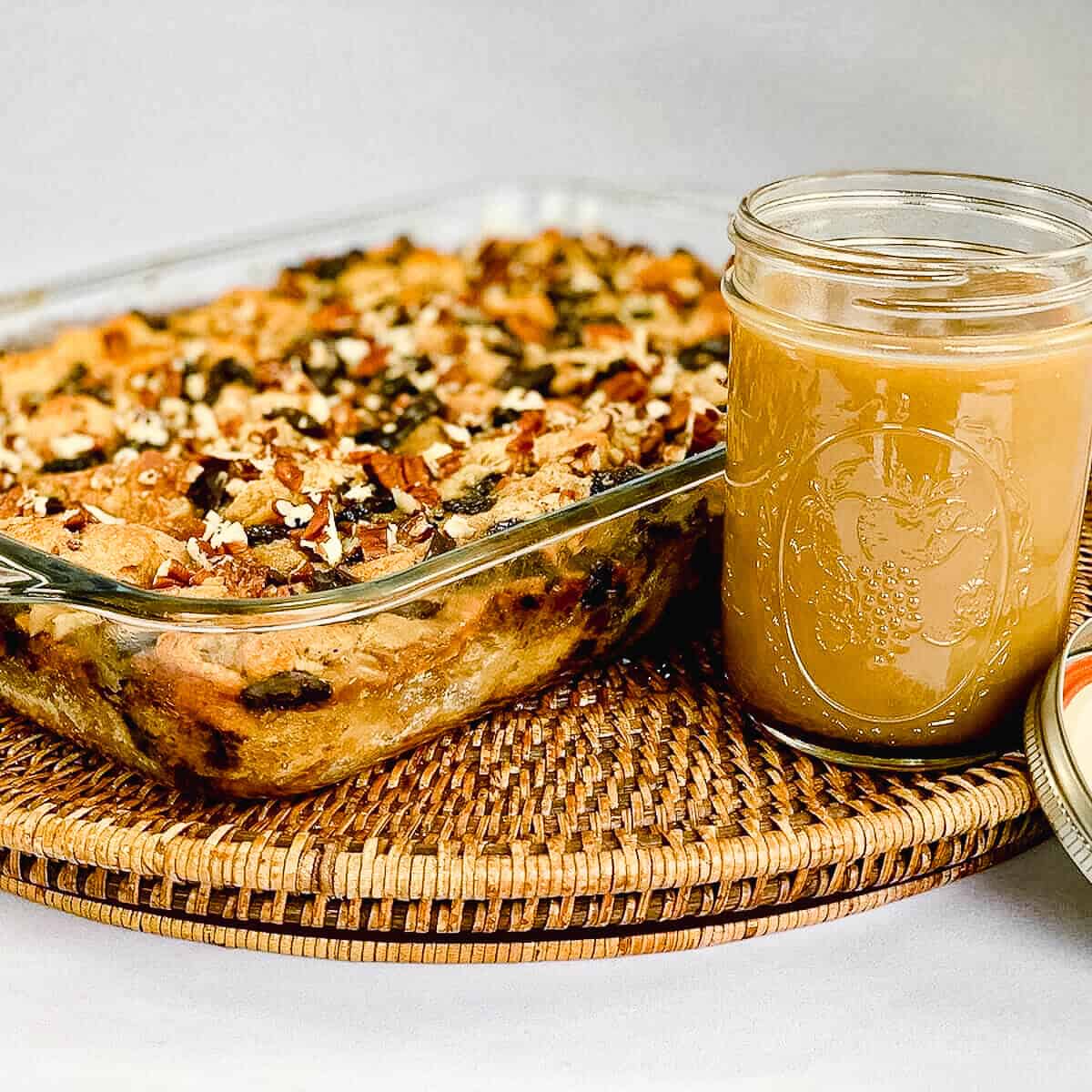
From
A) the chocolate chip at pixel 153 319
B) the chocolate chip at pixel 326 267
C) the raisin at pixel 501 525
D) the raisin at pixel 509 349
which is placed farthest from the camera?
the chocolate chip at pixel 326 267

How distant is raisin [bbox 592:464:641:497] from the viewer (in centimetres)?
162

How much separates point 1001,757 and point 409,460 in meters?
0.72

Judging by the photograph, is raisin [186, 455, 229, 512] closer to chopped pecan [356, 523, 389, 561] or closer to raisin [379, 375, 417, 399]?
chopped pecan [356, 523, 389, 561]

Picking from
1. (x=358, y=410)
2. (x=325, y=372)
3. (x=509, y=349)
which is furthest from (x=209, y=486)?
(x=509, y=349)

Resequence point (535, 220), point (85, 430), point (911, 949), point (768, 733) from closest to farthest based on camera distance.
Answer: point (911, 949)
point (768, 733)
point (85, 430)
point (535, 220)

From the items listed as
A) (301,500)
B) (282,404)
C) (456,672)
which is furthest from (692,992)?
(282,404)

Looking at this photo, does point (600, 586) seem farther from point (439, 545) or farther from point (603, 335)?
point (603, 335)

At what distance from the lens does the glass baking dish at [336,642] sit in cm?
131

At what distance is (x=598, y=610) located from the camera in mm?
1542

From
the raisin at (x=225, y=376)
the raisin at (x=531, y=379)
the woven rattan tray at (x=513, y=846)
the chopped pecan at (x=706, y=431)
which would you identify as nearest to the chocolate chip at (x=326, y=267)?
the raisin at (x=225, y=376)

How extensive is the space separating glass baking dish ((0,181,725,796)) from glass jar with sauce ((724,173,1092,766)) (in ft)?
0.38

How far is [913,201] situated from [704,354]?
69 centimetres

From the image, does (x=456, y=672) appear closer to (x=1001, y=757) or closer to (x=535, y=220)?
(x=1001, y=757)

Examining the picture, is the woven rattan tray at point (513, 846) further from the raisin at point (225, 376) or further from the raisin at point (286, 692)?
the raisin at point (225, 376)
